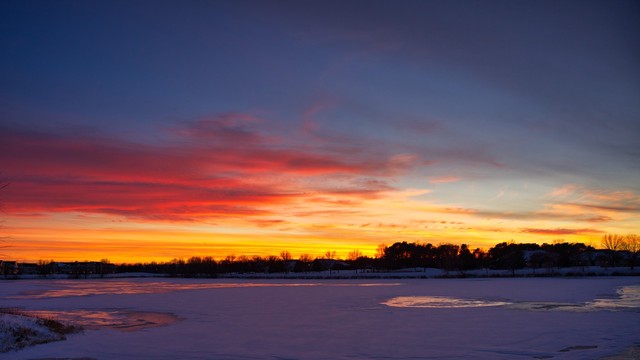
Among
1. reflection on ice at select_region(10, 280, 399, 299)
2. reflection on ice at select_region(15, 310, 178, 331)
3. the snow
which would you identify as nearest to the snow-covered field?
reflection on ice at select_region(15, 310, 178, 331)

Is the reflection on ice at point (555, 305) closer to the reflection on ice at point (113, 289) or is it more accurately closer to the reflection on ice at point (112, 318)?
the reflection on ice at point (112, 318)

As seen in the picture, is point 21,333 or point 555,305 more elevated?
point 555,305

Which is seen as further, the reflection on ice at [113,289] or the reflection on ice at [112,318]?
the reflection on ice at [113,289]

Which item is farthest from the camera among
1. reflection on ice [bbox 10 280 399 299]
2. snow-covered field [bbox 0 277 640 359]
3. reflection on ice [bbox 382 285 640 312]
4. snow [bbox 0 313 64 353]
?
reflection on ice [bbox 10 280 399 299]

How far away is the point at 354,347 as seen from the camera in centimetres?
1847

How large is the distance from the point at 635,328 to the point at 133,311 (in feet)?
91.5

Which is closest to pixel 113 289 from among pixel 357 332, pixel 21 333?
pixel 21 333

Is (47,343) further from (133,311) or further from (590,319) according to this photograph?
(590,319)

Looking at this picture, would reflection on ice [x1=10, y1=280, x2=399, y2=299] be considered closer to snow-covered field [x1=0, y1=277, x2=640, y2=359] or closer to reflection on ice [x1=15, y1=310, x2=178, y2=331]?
reflection on ice [x1=15, y1=310, x2=178, y2=331]

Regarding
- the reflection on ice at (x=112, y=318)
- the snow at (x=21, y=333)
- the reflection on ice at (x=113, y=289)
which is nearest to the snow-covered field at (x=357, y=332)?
the reflection on ice at (x=112, y=318)

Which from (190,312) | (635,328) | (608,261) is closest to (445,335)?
(635,328)

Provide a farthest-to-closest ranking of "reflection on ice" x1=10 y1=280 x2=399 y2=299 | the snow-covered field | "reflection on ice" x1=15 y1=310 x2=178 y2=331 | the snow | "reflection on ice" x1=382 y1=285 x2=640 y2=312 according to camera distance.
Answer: "reflection on ice" x1=10 y1=280 x2=399 y2=299, "reflection on ice" x1=382 y1=285 x2=640 y2=312, "reflection on ice" x1=15 y1=310 x2=178 y2=331, the snow, the snow-covered field

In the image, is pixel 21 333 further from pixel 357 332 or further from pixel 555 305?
pixel 555 305

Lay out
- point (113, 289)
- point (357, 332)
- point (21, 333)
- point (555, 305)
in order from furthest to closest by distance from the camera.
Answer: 1. point (113, 289)
2. point (555, 305)
3. point (357, 332)
4. point (21, 333)
